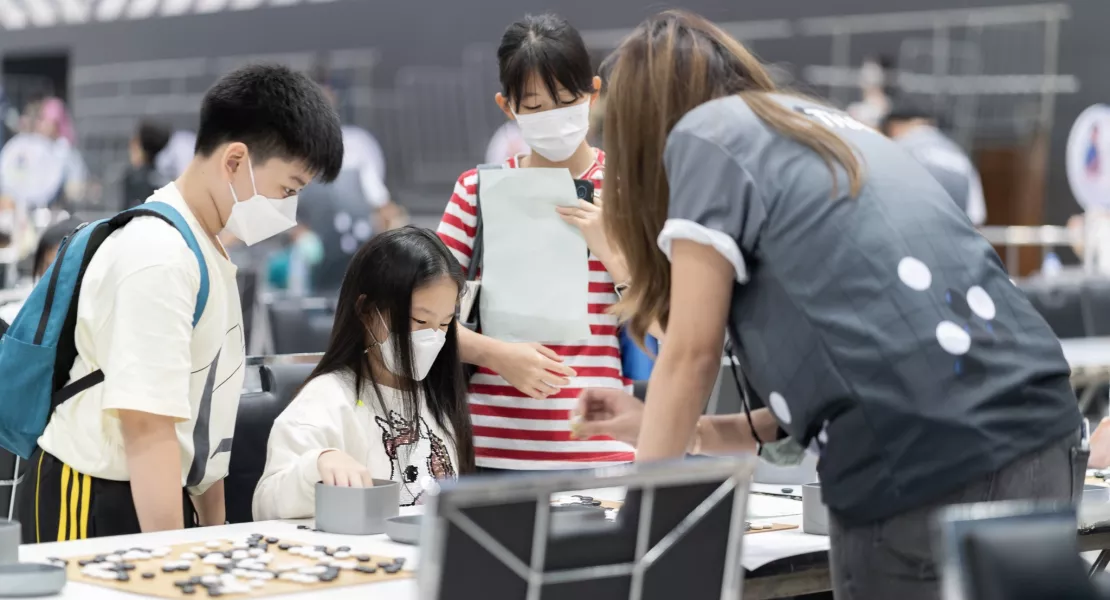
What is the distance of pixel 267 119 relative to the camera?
2127 mm

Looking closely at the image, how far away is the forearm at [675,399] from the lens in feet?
4.99

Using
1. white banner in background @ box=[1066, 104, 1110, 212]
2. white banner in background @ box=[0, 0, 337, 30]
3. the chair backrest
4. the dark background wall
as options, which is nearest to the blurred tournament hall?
the chair backrest

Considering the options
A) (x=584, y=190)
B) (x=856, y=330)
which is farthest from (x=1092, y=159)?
(x=856, y=330)

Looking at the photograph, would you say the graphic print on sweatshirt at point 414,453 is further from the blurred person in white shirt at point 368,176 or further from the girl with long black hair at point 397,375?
the blurred person in white shirt at point 368,176

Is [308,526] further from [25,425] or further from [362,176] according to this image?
[362,176]

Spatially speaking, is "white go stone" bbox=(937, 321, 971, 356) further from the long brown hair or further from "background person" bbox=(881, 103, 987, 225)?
"background person" bbox=(881, 103, 987, 225)

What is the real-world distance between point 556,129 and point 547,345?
39 cm

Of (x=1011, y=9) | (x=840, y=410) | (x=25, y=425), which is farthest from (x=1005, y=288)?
(x=1011, y=9)

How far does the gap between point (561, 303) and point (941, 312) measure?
3.56 feet

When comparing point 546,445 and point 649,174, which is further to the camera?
point 546,445

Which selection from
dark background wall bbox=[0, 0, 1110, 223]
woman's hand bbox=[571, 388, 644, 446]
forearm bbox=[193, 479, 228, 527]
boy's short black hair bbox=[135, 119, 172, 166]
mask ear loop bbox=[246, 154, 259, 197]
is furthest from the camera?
dark background wall bbox=[0, 0, 1110, 223]

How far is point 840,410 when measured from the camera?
1474mm

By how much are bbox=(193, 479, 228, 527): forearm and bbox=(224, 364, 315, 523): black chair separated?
0.66 ft

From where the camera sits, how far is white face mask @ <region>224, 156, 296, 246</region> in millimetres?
→ 2129
